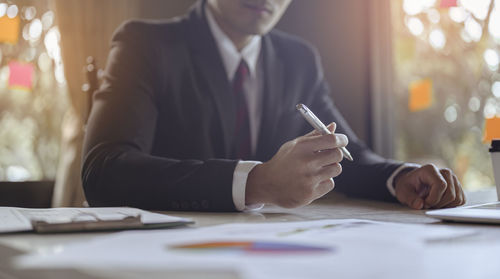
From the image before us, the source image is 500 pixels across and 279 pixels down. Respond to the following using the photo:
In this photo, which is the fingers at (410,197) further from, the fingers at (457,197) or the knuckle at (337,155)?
the knuckle at (337,155)

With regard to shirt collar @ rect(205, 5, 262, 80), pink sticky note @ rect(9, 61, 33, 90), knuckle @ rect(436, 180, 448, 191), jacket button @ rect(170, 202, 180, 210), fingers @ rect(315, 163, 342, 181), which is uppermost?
shirt collar @ rect(205, 5, 262, 80)

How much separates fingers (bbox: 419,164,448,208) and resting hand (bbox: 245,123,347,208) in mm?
251

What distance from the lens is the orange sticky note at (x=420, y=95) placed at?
2.38m

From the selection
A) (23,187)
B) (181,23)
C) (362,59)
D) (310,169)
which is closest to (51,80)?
(23,187)

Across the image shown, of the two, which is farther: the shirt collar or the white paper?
the shirt collar

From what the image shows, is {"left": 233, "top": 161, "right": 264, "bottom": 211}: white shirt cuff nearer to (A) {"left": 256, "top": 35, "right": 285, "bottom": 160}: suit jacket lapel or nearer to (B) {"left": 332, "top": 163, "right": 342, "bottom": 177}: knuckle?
(B) {"left": 332, "top": 163, "right": 342, "bottom": 177}: knuckle

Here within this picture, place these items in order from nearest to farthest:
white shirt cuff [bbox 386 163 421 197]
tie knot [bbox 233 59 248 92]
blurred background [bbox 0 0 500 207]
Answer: white shirt cuff [bbox 386 163 421 197], tie knot [bbox 233 59 248 92], blurred background [bbox 0 0 500 207]

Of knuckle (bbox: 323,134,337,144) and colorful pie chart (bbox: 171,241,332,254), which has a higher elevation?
knuckle (bbox: 323,134,337,144)

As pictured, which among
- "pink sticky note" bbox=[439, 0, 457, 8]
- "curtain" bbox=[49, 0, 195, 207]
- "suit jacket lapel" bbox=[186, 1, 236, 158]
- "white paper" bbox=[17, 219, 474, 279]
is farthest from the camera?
"pink sticky note" bbox=[439, 0, 457, 8]

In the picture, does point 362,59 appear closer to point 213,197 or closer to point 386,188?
point 386,188

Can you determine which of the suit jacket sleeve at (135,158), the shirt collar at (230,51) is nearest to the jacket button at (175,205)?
the suit jacket sleeve at (135,158)

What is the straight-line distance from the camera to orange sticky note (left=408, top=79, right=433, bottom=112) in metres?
2.38

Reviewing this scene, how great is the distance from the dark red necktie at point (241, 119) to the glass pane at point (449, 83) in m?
0.91

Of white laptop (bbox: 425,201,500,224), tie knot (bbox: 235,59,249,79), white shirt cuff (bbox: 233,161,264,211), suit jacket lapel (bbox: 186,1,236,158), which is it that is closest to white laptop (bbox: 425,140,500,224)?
white laptop (bbox: 425,201,500,224)
